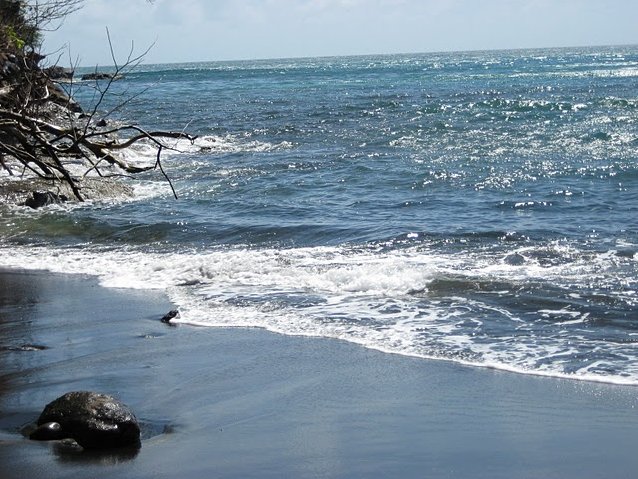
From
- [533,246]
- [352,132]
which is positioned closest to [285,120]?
[352,132]

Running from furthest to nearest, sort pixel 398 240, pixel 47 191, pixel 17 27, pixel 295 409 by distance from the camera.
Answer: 1. pixel 47 191
2. pixel 398 240
3. pixel 17 27
4. pixel 295 409

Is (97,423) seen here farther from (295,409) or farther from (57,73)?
(57,73)

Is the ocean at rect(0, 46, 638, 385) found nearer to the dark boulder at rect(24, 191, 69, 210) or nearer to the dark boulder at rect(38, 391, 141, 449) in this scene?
the dark boulder at rect(24, 191, 69, 210)

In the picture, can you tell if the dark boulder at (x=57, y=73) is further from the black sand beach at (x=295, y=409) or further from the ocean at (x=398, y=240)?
the black sand beach at (x=295, y=409)

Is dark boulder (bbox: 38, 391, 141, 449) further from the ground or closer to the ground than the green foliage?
closer to the ground

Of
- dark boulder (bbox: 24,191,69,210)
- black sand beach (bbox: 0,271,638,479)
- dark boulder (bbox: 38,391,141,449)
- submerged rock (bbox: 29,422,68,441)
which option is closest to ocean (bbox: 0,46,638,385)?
dark boulder (bbox: 24,191,69,210)

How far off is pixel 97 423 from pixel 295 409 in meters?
1.46

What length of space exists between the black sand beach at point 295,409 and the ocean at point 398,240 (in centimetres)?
58

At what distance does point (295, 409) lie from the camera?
21.4 feet

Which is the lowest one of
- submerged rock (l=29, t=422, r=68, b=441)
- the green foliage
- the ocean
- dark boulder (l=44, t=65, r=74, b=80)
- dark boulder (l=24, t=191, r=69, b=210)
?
the ocean

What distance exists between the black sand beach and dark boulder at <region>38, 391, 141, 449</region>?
0.46ft

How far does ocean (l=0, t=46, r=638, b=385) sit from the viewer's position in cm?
896

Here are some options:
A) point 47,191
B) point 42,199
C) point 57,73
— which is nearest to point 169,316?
point 57,73

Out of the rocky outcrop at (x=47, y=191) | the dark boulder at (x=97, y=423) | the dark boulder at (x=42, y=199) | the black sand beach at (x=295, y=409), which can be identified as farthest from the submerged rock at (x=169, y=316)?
the dark boulder at (x=42, y=199)
